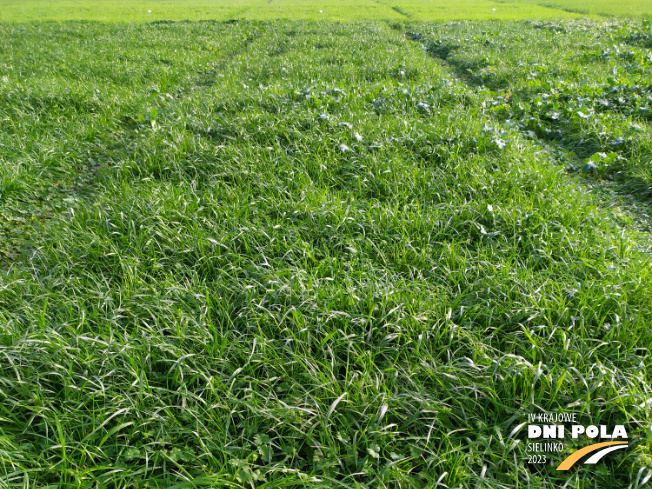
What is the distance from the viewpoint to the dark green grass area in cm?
192

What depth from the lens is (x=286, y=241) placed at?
3.36 metres

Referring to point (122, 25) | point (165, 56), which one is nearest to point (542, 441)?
point (165, 56)

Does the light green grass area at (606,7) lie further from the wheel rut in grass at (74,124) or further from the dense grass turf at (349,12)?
the wheel rut in grass at (74,124)

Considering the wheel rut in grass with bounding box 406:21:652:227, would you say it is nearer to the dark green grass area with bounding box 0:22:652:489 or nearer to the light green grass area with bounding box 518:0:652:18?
the dark green grass area with bounding box 0:22:652:489

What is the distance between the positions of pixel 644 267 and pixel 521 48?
1127cm

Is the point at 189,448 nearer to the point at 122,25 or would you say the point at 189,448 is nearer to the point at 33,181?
the point at 33,181
